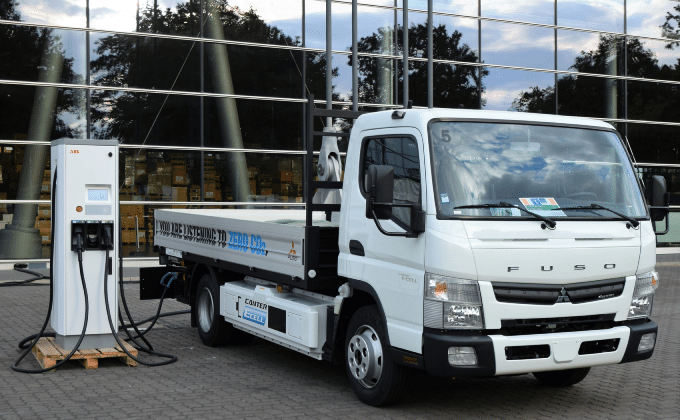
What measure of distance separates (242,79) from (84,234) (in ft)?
42.6

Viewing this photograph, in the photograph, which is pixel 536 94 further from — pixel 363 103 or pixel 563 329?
pixel 563 329

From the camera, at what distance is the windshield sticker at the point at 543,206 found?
608 cm

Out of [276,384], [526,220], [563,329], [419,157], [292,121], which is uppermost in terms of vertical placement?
[292,121]

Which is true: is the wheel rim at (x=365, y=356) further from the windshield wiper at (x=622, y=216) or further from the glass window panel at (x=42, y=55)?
the glass window panel at (x=42, y=55)

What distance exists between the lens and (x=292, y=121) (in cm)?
2125

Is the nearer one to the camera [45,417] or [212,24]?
[45,417]

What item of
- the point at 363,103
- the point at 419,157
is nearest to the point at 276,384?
the point at 419,157

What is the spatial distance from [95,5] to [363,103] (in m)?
7.30

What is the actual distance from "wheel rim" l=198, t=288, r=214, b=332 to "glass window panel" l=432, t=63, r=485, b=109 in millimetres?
14607

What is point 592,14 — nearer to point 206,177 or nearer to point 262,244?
point 206,177

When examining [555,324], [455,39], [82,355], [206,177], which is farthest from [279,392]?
[455,39]

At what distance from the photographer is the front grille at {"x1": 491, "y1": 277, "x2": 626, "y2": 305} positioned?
19.2 ft

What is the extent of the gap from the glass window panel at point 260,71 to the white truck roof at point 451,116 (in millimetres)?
13995

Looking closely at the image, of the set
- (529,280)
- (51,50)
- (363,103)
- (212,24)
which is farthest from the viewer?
(363,103)
